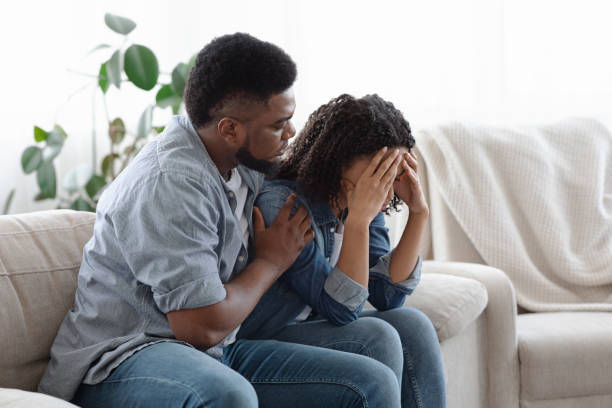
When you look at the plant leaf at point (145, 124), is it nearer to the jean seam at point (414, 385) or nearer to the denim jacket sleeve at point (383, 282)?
the denim jacket sleeve at point (383, 282)

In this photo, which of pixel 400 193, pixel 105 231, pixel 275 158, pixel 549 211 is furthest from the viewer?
pixel 549 211

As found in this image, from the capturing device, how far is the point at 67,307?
133cm

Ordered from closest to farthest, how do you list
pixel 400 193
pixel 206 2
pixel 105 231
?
pixel 105 231, pixel 400 193, pixel 206 2

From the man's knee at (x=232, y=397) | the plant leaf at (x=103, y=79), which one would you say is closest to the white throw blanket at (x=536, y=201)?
the plant leaf at (x=103, y=79)

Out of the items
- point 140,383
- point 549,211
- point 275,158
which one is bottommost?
point 549,211

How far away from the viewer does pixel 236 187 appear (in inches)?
52.3

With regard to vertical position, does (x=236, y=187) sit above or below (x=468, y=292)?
above

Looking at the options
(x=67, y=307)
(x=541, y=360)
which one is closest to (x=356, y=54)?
(x=541, y=360)

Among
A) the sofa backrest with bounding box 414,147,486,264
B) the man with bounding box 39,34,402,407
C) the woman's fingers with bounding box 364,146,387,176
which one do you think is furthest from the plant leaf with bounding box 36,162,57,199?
the woman's fingers with bounding box 364,146,387,176

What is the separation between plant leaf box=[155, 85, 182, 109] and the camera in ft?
8.25

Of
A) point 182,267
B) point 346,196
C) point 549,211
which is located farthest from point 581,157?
point 182,267

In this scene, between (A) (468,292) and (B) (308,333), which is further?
(A) (468,292)

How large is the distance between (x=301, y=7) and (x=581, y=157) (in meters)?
1.26

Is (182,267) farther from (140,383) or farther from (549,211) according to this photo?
(549,211)
